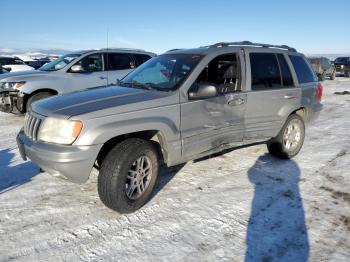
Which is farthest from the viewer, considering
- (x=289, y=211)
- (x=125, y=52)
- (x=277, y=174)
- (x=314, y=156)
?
(x=125, y=52)

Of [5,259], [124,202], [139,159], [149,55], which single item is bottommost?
[5,259]

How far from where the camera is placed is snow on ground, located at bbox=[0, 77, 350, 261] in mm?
2822

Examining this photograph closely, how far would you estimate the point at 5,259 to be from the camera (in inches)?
105

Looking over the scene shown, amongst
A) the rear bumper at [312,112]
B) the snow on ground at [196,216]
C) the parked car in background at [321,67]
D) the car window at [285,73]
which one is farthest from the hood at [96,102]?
the parked car in background at [321,67]

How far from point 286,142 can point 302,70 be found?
1302 mm

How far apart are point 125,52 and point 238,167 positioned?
5.24 meters

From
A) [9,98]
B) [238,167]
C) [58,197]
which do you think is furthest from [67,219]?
[9,98]

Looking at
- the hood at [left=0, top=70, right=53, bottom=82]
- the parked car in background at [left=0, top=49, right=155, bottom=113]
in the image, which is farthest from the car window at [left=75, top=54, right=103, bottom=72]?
the hood at [left=0, top=70, right=53, bottom=82]

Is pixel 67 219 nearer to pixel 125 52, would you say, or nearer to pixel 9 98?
pixel 9 98

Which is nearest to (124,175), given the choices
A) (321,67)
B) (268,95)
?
(268,95)

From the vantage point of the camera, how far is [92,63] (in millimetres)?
8266

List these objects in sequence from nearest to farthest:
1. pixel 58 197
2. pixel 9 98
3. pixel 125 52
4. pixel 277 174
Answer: pixel 58 197 → pixel 277 174 → pixel 9 98 → pixel 125 52

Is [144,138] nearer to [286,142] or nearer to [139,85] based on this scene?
[139,85]

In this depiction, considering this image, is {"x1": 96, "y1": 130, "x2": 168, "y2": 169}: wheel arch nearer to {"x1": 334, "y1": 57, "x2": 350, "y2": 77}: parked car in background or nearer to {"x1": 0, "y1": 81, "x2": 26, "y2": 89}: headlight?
{"x1": 0, "y1": 81, "x2": 26, "y2": 89}: headlight
